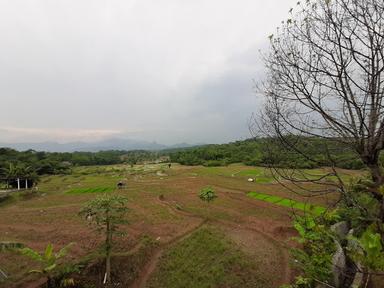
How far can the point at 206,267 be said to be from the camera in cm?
1605

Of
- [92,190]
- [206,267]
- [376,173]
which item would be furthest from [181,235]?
[92,190]

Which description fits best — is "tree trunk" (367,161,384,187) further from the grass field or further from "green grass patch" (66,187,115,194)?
"green grass patch" (66,187,115,194)

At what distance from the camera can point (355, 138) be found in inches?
196

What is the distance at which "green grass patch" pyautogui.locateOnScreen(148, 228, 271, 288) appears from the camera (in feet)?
48.1

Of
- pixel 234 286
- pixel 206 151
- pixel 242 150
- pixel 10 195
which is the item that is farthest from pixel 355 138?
pixel 206 151

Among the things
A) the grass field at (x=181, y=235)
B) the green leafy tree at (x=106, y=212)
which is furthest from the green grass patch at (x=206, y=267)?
the green leafy tree at (x=106, y=212)

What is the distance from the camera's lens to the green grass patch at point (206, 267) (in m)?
14.7

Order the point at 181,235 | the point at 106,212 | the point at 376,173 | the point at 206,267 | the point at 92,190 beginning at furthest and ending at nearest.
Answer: the point at 92,190, the point at 181,235, the point at 206,267, the point at 106,212, the point at 376,173

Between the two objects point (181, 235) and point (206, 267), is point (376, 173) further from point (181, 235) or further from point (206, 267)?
point (181, 235)

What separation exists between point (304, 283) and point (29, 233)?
18.9 meters

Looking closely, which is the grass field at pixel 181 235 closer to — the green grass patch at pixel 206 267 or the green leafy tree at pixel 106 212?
the green grass patch at pixel 206 267

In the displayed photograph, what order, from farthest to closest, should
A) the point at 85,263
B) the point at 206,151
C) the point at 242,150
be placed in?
the point at 206,151 → the point at 242,150 → the point at 85,263

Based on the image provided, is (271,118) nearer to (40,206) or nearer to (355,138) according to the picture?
(355,138)

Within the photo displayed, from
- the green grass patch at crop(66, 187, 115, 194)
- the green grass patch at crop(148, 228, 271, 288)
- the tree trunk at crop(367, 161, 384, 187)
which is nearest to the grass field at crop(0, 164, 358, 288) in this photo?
the green grass patch at crop(148, 228, 271, 288)
